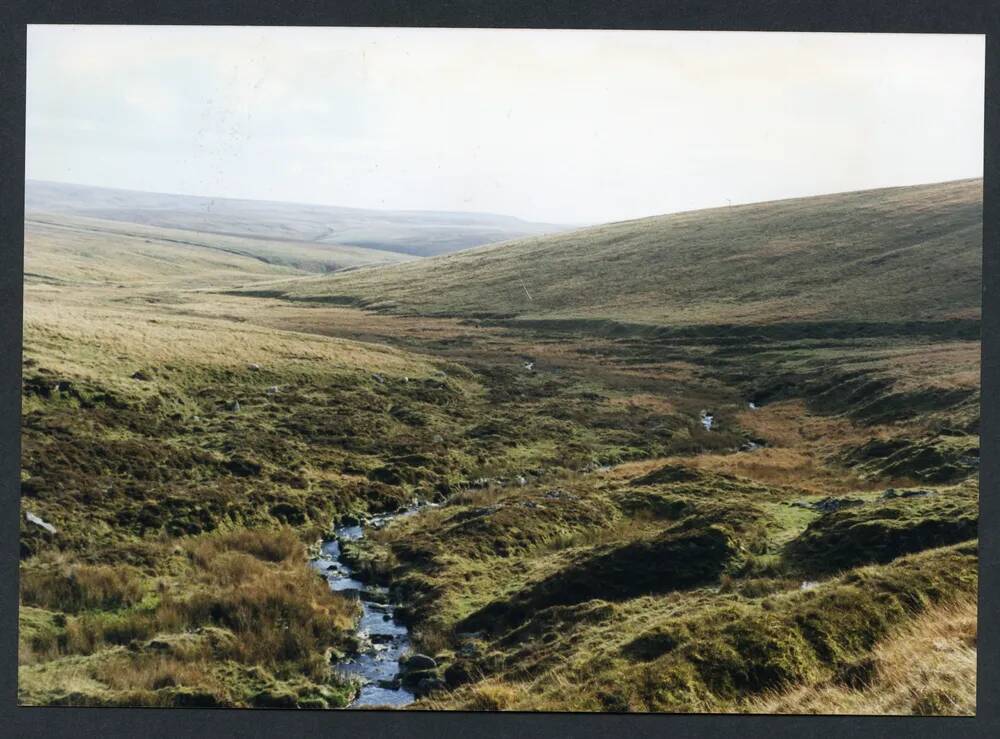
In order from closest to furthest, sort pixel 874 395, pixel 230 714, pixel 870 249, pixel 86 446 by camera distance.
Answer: pixel 230 714 → pixel 86 446 → pixel 874 395 → pixel 870 249

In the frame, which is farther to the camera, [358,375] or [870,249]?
[870,249]

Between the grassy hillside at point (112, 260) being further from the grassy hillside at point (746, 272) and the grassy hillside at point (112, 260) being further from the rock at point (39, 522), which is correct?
the rock at point (39, 522)

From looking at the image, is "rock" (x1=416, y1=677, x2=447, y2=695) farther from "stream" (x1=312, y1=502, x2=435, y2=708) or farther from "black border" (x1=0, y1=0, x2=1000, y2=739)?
"black border" (x1=0, y1=0, x2=1000, y2=739)

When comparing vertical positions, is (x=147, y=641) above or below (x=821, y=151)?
below

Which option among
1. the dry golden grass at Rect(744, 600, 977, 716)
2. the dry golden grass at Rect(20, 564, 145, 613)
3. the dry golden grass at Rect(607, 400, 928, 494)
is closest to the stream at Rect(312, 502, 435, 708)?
the dry golden grass at Rect(20, 564, 145, 613)

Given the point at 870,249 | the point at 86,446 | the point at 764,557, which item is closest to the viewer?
the point at 764,557

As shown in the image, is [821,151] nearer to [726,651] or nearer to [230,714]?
[726,651]

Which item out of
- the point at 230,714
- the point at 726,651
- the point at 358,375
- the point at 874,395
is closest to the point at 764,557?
the point at 726,651

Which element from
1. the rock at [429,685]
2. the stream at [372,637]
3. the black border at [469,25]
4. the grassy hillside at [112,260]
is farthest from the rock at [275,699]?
the grassy hillside at [112,260]
